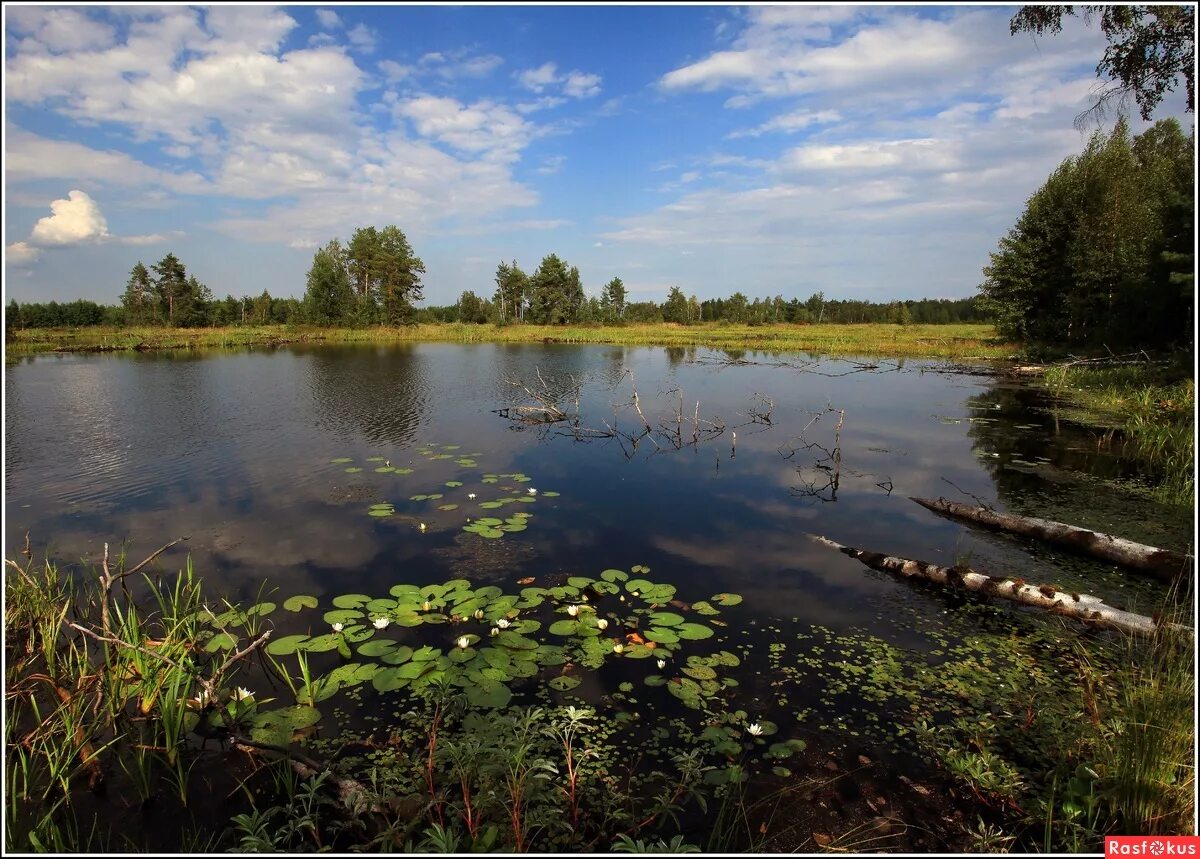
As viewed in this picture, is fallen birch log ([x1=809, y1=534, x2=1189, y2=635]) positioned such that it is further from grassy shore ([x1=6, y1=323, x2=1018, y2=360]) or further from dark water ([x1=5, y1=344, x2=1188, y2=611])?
grassy shore ([x1=6, y1=323, x2=1018, y2=360])

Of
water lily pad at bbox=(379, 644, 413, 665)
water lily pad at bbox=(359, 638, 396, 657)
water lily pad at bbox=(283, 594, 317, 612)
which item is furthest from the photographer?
water lily pad at bbox=(283, 594, 317, 612)

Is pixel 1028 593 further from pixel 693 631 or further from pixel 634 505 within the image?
pixel 634 505

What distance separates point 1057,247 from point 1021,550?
35711 millimetres

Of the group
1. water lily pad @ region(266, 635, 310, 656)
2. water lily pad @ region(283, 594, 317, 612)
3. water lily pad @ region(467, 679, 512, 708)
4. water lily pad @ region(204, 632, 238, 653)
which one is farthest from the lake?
water lily pad @ region(467, 679, 512, 708)

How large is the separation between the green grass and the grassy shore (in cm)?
1634

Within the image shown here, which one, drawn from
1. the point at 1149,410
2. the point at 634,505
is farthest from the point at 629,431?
the point at 1149,410

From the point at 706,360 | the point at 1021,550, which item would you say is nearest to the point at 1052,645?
the point at 1021,550

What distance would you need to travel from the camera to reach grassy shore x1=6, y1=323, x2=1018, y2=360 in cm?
3866

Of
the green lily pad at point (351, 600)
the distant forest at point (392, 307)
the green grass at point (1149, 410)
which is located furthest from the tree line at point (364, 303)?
the green lily pad at point (351, 600)

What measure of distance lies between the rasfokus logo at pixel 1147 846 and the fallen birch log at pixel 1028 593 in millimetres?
2399

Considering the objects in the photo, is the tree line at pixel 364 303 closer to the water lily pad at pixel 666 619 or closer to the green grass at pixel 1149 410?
the green grass at pixel 1149 410

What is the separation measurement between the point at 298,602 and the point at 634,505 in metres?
5.42

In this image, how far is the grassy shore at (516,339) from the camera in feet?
127

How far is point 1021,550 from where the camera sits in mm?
7906
